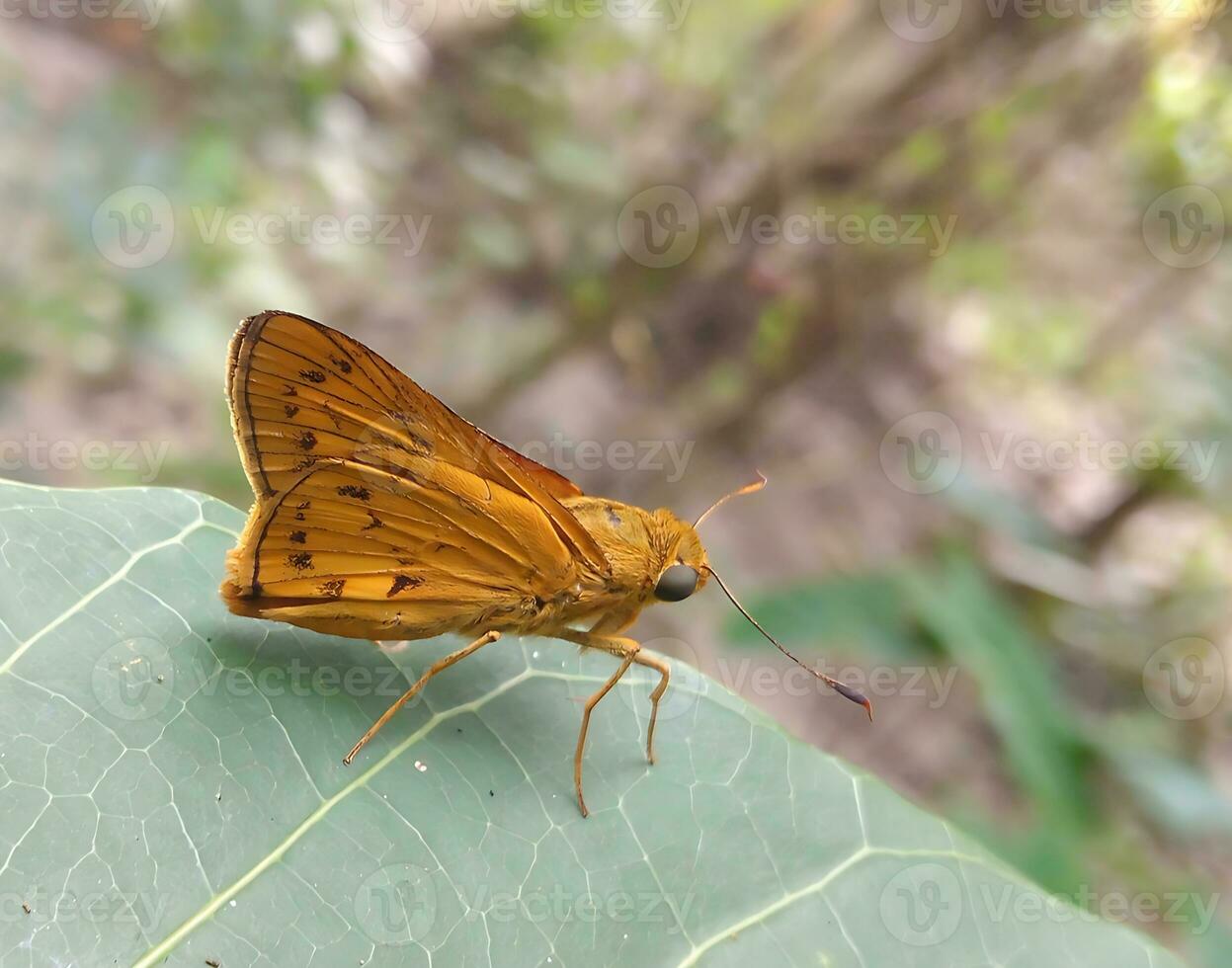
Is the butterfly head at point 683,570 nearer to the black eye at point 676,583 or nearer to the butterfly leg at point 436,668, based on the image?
the black eye at point 676,583

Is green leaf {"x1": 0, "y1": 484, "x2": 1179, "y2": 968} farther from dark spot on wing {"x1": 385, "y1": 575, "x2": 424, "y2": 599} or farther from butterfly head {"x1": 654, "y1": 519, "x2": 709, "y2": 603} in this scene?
butterfly head {"x1": 654, "y1": 519, "x2": 709, "y2": 603}

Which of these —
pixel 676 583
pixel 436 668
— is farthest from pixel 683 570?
pixel 436 668

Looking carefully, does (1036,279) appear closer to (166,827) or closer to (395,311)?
(395,311)

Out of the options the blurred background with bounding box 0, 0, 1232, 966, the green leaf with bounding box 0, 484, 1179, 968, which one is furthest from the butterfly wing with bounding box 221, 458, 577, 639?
the blurred background with bounding box 0, 0, 1232, 966

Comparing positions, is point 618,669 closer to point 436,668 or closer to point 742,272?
point 436,668

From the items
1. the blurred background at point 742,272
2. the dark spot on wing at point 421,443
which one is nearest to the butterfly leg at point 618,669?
the dark spot on wing at point 421,443

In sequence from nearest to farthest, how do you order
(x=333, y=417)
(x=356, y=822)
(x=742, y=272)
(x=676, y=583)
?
(x=356, y=822) → (x=333, y=417) → (x=676, y=583) → (x=742, y=272)

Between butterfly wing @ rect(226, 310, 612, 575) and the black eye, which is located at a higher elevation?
butterfly wing @ rect(226, 310, 612, 575)
